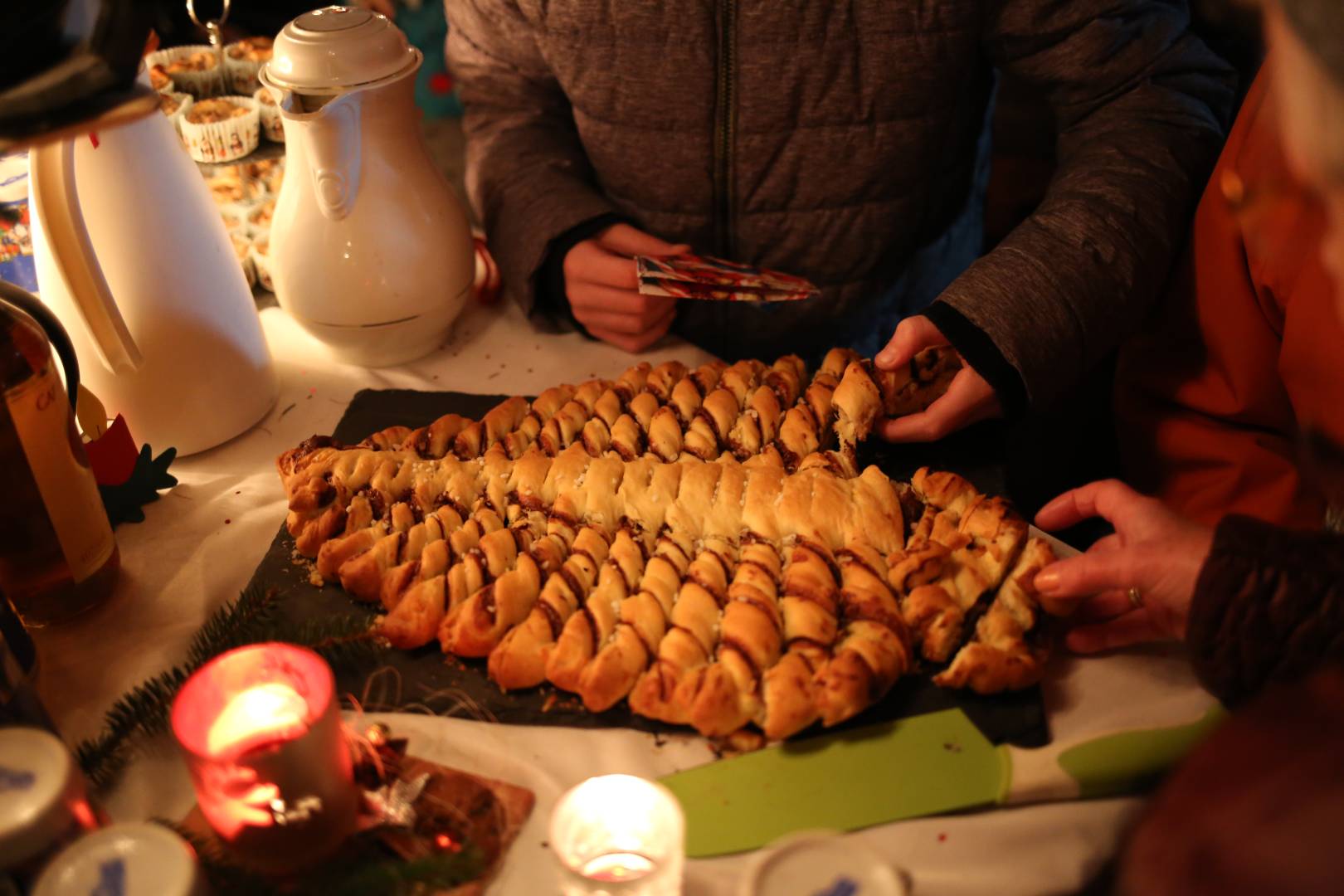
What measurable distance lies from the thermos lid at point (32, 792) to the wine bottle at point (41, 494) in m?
0.33

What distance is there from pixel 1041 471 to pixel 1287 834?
1.08 metres

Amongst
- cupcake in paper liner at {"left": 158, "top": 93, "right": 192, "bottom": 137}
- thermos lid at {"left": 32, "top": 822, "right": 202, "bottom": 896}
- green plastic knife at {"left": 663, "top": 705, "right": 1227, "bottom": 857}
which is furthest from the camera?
cupcake in paper liner at {"left": 158, "top": 93, "right": 192, "bottom": 137}

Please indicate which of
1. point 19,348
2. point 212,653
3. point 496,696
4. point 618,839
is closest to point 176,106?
point 19,348

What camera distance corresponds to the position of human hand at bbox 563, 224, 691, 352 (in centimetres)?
147

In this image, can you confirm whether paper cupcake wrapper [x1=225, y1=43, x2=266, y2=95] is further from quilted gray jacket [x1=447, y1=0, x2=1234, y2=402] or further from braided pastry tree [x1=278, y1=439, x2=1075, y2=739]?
braided pastry tree [x1=278, y1=439, x2=1075, y2=739]

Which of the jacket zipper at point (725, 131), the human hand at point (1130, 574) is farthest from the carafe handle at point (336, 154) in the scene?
the human hand at point (1130, 574)

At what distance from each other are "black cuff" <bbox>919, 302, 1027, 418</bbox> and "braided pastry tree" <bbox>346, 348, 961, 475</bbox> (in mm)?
84

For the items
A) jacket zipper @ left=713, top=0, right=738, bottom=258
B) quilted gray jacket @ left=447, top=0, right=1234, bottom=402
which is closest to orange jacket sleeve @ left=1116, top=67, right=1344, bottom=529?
quilted gray jacket @ left=447, top=0, right=1234, bottom=402

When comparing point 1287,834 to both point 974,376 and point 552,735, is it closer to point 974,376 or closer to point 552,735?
point 552,735

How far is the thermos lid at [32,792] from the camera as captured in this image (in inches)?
25.4

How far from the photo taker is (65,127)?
680 millimetres

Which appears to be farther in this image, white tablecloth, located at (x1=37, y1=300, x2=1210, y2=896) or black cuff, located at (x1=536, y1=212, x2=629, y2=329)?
black cuff, located at (x1=536, y1=212, x2=629, y2=329)

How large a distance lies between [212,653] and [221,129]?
898 mm

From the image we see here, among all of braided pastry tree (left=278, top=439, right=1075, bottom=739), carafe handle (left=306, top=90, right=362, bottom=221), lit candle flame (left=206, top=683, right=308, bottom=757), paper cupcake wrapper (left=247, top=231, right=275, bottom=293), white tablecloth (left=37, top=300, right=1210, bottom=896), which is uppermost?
carafe handle (left=306, top=90, right=362, bottom=221)
